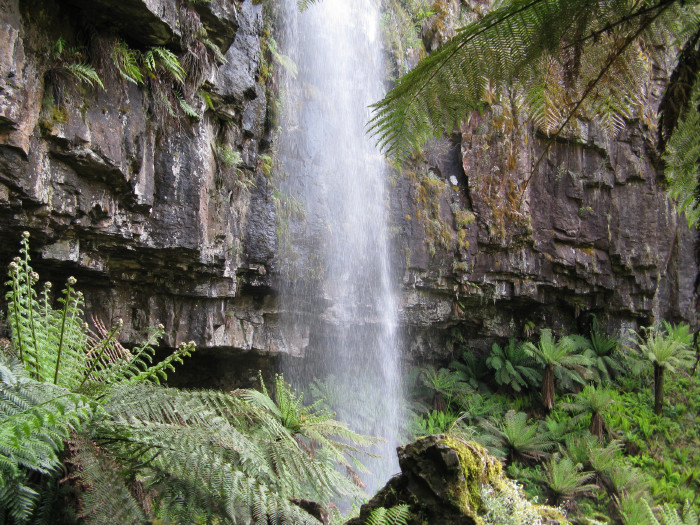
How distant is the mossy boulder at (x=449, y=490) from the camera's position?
198 centimetres

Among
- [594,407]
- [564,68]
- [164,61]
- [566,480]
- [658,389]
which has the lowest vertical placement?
[566,480]

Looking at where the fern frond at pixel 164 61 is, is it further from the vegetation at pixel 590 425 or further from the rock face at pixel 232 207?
the vegetation at pixel 590 425

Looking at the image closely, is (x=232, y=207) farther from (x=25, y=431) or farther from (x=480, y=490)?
(x=25, y=431)

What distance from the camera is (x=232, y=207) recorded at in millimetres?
4934

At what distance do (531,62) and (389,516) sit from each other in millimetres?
1848

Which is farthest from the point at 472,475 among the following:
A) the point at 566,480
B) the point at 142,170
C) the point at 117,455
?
the point at 566,480

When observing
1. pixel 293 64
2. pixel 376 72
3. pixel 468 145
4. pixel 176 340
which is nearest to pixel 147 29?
pixel 293 64

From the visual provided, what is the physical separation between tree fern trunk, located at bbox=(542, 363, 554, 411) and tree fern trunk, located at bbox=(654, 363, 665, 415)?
158 centimetres

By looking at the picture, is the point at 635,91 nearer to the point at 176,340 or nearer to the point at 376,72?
the point at 176,340

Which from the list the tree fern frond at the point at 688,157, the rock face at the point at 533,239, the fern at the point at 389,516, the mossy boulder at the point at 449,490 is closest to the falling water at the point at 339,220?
the rock face at the point at 533,239

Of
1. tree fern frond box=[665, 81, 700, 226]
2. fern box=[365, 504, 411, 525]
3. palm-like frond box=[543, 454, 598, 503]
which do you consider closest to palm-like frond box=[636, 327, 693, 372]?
palm-like frond box=[543, 454, 598, 503]

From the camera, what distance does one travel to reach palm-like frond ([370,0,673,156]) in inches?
38.1

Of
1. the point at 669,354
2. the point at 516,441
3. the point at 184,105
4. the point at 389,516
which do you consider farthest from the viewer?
the point at 669,354

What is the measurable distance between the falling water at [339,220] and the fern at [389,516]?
4133mm
